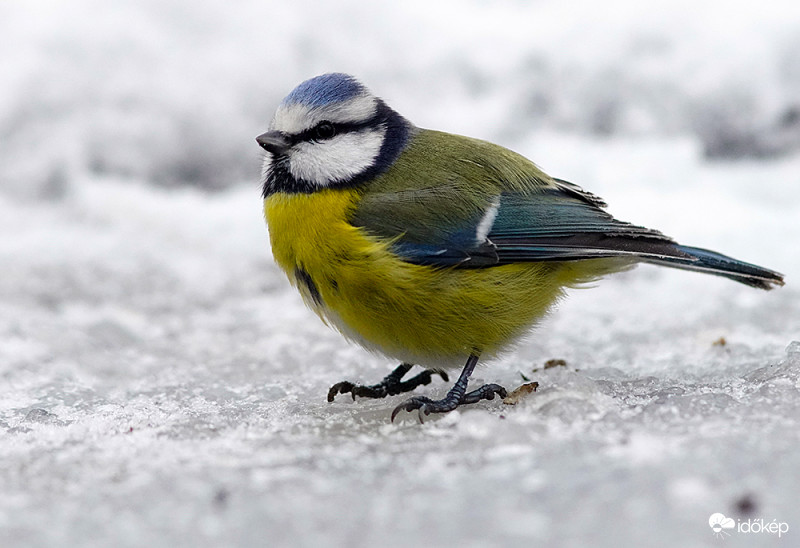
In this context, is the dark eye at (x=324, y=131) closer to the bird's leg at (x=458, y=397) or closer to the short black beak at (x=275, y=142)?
the short black beak at (x=275, y=142)

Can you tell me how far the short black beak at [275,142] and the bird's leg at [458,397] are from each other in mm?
1024

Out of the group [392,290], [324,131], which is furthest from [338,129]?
[392,290]

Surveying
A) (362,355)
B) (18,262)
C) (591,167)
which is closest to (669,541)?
(362,355)

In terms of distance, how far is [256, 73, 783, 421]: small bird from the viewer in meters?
3.10

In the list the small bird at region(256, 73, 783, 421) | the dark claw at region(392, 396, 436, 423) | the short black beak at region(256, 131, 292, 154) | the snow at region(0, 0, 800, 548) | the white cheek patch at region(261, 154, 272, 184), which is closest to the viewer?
the snow at region(0, 0, 800, 548)

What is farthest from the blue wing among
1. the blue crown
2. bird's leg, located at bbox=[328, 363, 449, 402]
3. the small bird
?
the blue crown

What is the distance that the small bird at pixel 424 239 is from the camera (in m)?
3.10

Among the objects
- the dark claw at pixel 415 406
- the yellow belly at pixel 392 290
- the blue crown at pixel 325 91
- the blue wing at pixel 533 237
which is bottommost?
the dark claw at pixel 415 406

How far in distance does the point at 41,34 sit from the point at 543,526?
6.30 m

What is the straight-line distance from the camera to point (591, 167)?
21.7ft

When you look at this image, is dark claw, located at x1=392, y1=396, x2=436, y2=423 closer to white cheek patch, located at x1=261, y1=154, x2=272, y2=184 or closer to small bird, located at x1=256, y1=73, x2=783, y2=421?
small bird, located at x1=256, y1=73, x2=783, y2=421

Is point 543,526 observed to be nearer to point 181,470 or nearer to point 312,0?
point 181,470

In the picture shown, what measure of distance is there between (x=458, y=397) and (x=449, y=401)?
0.18 ft

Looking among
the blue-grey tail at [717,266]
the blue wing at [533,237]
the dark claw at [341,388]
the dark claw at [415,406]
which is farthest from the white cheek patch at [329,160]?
the blue-grey tail at [717,266]
